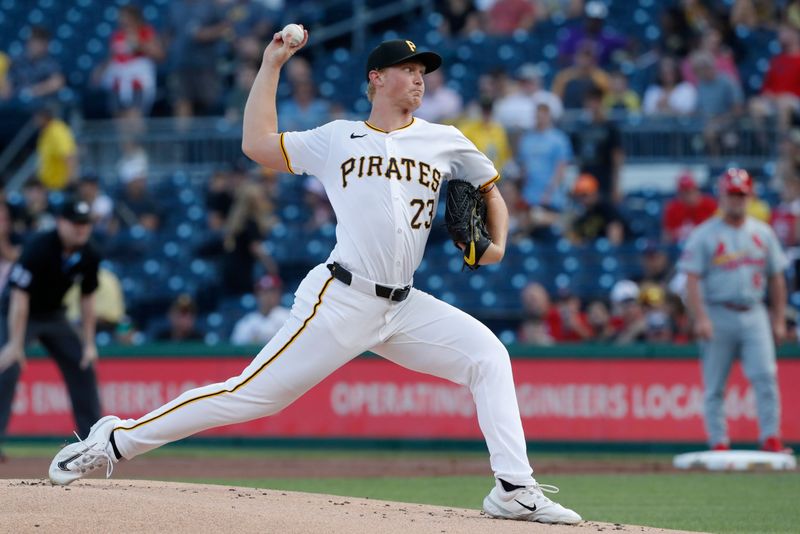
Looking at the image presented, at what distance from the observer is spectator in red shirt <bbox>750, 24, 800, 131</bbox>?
51.3 ft

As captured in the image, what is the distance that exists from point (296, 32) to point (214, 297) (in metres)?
10.3

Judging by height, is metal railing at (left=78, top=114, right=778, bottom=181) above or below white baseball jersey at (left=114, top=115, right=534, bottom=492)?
above

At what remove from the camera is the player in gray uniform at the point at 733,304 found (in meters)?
11.0

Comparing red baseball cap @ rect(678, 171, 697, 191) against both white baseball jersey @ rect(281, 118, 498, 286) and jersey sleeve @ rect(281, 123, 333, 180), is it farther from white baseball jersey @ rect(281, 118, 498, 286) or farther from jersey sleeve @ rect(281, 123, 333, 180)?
jersey sleeve @ rect(281, 123, 333, 180)

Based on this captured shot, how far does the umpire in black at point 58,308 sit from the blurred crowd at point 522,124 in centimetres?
283

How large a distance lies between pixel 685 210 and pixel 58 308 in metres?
6.68

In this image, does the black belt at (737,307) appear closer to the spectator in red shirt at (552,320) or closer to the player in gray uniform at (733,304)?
the player in gray uniform at (733,304)

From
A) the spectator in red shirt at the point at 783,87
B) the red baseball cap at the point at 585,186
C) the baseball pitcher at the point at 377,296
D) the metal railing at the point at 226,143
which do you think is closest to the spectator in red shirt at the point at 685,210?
the red baseball cap at the point at 585,186

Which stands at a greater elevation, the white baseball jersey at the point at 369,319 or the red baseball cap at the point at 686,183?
the red baseball cap at the point at 686,183

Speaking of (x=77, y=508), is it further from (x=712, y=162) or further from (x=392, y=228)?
(x=712, y=162)

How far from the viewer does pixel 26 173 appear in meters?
19.0

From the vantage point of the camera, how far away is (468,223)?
6566mm

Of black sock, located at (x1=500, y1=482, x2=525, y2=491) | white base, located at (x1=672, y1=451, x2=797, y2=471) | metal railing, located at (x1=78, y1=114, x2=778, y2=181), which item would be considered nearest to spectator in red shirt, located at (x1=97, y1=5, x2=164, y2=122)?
metal railing, located at (x1=78, y1=114, x2=778, y2=181)

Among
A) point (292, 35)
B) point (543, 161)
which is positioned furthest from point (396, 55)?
point (543, 161)
